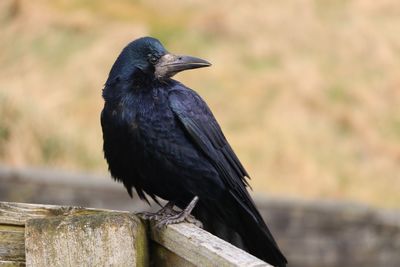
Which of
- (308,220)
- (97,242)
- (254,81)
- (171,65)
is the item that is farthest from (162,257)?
(254,81)

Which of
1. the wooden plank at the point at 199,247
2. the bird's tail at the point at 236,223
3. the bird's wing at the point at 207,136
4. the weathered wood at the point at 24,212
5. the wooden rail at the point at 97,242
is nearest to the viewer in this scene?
the wooden plank at the point at 199,247

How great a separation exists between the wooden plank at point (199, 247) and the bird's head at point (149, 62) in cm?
133

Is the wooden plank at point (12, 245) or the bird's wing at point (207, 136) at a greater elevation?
the bird's wing at point (207, 136)

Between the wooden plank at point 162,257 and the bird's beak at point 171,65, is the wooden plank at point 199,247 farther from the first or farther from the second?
the bird's beak at point 171,65

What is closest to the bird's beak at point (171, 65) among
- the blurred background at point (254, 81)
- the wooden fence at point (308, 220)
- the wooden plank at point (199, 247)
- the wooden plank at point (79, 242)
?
the wooden plank at point (199, 247)

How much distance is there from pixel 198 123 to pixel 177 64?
27 centimetres

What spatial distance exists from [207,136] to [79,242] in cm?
163

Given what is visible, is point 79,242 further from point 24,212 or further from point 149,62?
point 149,62

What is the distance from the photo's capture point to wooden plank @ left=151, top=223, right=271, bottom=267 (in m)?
1.95

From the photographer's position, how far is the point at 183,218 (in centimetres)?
300

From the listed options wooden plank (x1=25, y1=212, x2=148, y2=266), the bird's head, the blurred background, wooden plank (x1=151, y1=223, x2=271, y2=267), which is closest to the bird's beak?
the bird's head

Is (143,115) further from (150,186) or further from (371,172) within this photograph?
(371,172)

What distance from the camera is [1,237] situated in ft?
7.79

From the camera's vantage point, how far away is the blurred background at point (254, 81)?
997cm
